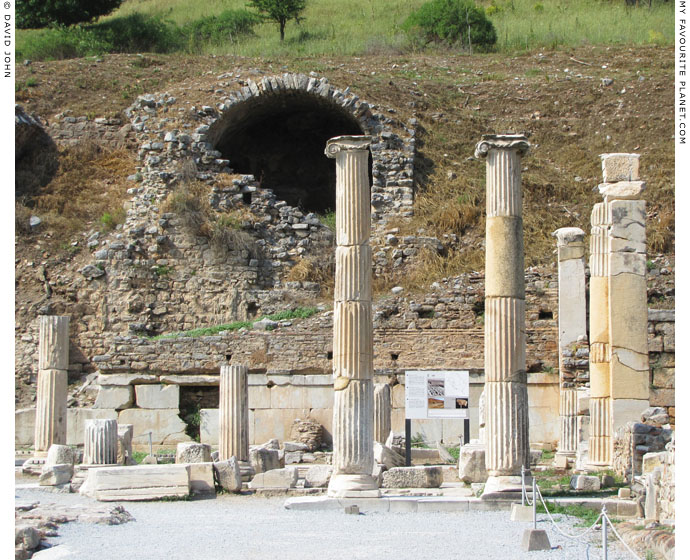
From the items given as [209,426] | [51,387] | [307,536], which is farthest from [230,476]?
[209,426]

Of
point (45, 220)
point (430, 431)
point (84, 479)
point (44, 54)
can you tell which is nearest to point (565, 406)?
point (430, 431)

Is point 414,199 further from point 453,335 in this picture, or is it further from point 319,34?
point 319,34

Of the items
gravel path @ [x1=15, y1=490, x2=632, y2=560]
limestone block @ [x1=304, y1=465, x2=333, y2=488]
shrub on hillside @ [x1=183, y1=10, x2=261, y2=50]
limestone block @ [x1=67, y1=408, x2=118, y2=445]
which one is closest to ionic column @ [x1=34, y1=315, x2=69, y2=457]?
limestone block @ [x1=67, y1=408, x2=118, y2=445]

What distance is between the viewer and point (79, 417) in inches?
1013

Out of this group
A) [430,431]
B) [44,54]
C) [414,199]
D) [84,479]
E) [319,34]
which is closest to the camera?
[84,479]

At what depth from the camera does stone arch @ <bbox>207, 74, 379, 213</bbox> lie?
111ft

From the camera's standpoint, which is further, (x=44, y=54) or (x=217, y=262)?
(x=44, y=54)

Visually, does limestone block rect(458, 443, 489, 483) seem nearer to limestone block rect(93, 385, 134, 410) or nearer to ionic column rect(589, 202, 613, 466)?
ionic column rect(589, 202, 613, 466)

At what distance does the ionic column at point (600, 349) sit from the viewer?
61.4ft

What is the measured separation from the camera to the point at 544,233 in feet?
101

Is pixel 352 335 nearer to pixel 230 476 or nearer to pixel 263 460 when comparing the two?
pixel 230 476

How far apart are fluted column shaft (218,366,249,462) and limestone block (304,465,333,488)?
6.55ft

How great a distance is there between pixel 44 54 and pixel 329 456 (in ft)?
88.3

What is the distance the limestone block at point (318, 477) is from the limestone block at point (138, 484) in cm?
214
